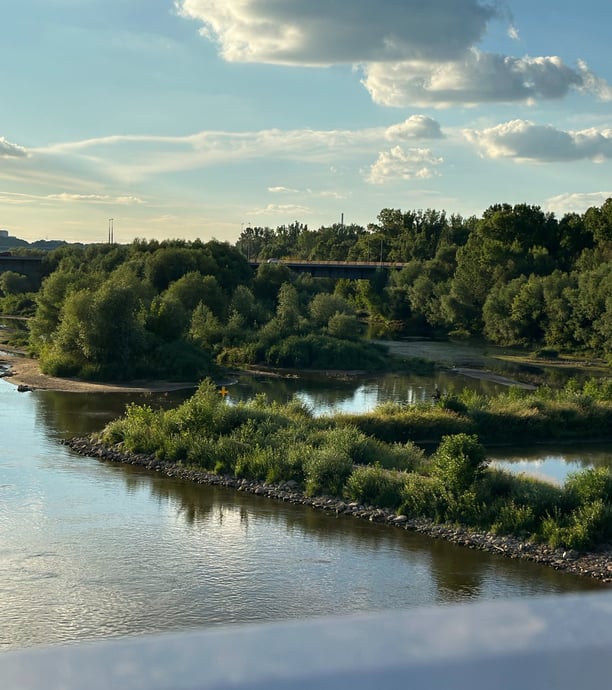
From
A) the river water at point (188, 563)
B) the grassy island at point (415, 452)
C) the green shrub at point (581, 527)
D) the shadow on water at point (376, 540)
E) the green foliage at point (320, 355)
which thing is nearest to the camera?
the river water at point (188, 563)

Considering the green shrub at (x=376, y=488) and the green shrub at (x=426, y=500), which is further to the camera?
the green shrub at (x=376, y=488)

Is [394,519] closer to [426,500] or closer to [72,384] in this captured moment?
[426,500]

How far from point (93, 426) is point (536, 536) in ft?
55.6

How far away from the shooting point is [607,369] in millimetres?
51719

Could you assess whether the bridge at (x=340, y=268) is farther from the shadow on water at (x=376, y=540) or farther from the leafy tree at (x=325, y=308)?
the shadow on water at (x=376, y=540)

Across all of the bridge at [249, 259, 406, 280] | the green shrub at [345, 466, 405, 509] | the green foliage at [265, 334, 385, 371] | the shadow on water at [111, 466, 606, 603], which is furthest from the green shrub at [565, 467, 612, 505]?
the bridge at [249, 259, 406, 280]

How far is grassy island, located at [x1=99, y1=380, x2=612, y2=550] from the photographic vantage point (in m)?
17.6

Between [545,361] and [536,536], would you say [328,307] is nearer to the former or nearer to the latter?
[545,361]

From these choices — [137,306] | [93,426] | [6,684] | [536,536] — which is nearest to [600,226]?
[137,306]

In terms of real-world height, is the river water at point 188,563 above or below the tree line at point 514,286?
below

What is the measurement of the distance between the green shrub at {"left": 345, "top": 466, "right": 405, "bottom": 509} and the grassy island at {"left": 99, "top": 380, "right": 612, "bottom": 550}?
3 cm

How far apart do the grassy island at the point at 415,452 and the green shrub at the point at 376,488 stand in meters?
0.03

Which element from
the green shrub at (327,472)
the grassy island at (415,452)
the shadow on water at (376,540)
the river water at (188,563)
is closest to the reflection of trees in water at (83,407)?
the grassy island at (415,452)

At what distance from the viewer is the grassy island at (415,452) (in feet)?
57.8
